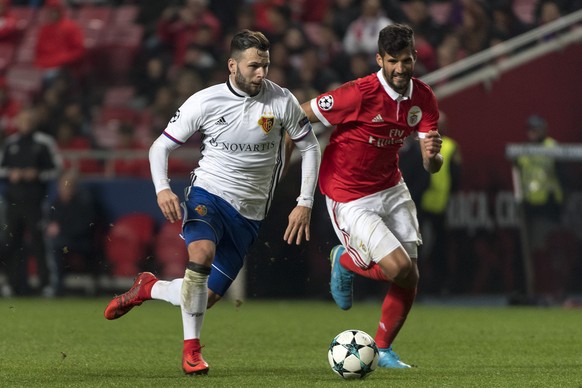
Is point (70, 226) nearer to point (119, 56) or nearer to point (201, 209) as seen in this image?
point (119, 56)

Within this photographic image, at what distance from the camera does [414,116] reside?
790 centimetres

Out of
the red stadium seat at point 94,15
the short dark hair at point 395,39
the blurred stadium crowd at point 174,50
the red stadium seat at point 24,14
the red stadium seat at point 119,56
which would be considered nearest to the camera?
the short dark hair at point 395,39

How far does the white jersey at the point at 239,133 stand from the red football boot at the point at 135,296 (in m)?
0.66

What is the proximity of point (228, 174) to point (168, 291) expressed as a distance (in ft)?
2.54

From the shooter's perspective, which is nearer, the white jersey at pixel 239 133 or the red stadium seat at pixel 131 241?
the white jersey at pixel 239 133

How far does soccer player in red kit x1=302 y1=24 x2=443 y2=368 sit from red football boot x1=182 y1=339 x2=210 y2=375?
4.04 ft

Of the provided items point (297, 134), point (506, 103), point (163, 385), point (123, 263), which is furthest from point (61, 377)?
point (506, 103)

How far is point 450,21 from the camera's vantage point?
1614 centimetres

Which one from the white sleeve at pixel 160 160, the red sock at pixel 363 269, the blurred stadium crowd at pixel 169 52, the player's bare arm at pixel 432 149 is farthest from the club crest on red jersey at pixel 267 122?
the blurred stadium crowd at pixel 169 52

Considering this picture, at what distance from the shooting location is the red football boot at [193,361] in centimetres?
723

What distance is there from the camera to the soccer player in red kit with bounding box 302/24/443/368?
7781 mm

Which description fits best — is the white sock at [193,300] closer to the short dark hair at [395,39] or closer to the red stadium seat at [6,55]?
the short dark hair at [395,39]

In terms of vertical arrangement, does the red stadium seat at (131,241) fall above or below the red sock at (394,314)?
above

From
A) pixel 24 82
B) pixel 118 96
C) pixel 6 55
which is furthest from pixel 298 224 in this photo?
pixel 6 55
